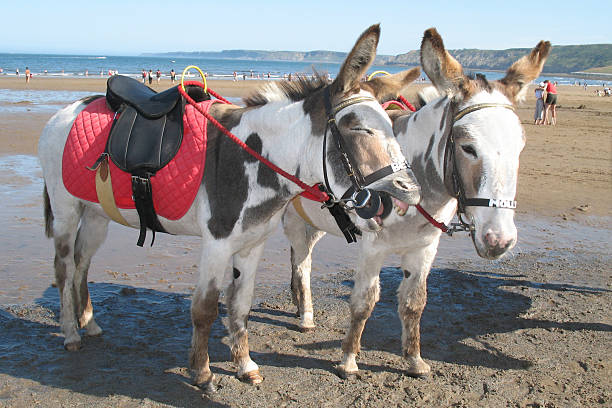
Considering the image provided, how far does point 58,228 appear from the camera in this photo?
13.8 ft

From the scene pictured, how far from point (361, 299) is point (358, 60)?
1.91 metres

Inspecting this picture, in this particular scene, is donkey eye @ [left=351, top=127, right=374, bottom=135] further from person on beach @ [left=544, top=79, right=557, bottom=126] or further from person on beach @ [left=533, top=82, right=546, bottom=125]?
person on beach @ [left=533, top=82, right=546, bottom=125]

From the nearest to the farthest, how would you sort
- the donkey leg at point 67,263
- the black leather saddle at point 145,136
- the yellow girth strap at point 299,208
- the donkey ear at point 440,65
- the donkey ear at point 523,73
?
the donkey ear at point 440,65, the donkey ear at point 523,73, the black leather saddle at point 145,136, the donkey leg at point 67,263, the yellow girth strap at point 299,208

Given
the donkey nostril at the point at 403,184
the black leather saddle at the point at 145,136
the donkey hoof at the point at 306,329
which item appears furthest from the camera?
the donkey hoof at the point at 306,329

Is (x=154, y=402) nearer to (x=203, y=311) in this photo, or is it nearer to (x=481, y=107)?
(x=203, y=311)

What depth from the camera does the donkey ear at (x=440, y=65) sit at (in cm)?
305

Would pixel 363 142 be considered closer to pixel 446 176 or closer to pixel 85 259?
pixel 446 176

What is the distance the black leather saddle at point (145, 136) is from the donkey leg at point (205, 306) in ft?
2.09

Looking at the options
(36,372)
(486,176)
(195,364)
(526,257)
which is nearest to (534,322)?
(526,257)

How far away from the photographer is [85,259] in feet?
14.8

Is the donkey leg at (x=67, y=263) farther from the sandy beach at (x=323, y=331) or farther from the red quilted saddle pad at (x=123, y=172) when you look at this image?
the red quilted saddle pad at (x=123, y=172)

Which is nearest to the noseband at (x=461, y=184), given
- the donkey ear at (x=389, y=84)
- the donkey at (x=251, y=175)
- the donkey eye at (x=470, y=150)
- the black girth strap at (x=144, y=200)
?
the donkey eye at (x=470, y=150)

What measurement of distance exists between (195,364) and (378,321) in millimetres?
2098

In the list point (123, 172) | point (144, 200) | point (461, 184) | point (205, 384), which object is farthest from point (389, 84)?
point (205, 384)
